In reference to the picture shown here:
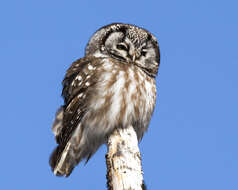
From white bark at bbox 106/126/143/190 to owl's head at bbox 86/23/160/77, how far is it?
4.57 ft

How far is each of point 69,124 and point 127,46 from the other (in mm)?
1255

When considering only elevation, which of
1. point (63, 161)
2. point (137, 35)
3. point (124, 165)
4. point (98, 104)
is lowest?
point (124, 165)

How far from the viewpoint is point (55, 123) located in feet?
15.8

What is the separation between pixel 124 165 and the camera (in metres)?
3.45

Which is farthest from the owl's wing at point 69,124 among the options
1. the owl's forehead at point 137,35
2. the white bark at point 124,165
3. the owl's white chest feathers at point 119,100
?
the owl's forehead at point 137,35

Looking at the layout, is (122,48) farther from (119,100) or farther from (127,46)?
(119,100)

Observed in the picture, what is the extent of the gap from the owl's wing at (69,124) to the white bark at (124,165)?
2.23ft

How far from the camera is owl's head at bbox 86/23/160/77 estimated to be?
505 centimetres

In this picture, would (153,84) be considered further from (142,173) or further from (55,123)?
(142,173)

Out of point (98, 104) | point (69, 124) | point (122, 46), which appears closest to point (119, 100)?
point (98, 104)

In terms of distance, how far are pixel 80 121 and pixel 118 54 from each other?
A: 1022 millimetres

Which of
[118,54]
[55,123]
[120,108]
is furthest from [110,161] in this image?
[118,54]

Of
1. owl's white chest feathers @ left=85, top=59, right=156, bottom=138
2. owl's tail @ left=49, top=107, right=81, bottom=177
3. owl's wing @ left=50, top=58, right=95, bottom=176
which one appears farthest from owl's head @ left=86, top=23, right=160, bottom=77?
owl's tail @ left=49, top=107, right=81, bottom=177

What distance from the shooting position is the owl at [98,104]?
173 inches
